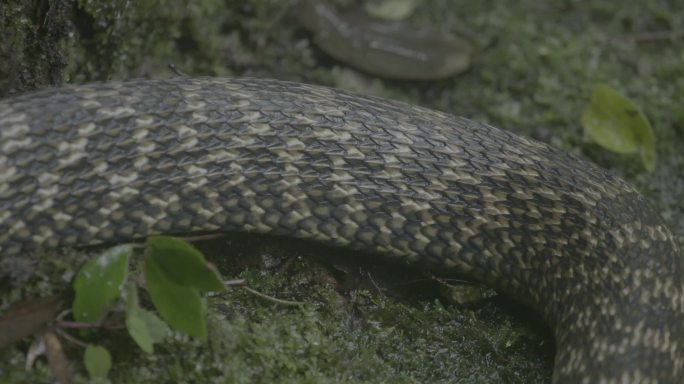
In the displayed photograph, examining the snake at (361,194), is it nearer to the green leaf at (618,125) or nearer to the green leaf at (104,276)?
the green leaf at (104,276)

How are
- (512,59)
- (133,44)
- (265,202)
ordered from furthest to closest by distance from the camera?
(512,59) < (133,44) < (265,202)

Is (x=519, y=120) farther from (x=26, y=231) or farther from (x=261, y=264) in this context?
(x=26, y=231)

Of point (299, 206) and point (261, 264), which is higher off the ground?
point (299, 206)

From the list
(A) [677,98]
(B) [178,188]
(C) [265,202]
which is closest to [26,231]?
(B) [178,188]

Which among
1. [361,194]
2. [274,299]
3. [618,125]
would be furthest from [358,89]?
[274,299]

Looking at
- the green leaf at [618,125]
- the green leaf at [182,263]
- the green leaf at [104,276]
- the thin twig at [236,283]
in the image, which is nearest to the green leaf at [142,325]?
the green leaf at [104,276]

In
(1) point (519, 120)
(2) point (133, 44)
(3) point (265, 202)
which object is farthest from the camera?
(1) point (519, 120)

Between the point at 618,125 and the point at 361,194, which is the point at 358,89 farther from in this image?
the point at 361,194
